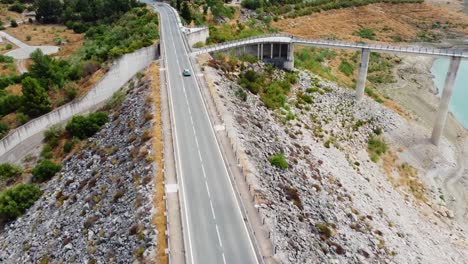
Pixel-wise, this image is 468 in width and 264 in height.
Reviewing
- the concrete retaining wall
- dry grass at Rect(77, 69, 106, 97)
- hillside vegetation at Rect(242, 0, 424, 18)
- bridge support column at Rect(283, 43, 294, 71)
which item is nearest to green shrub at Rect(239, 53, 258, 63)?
bridge support column at Rect(283, 43, 294, 71)

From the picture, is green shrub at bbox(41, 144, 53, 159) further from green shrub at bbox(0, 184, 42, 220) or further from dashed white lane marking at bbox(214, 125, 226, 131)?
dashed white lane marking at bbox(214, 125, 226, 131)

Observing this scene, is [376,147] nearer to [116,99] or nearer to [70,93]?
[116,99]

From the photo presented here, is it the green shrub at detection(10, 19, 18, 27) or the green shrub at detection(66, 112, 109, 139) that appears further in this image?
the green shrub at detection(10, 19, 18, 27)

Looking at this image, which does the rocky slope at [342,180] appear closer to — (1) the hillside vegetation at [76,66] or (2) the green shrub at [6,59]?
(1) the hillside vegetation at [76,66]

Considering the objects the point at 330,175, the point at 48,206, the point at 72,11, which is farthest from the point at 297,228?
the point at 72,11

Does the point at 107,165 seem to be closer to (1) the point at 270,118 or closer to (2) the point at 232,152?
(2) the point at 232,152

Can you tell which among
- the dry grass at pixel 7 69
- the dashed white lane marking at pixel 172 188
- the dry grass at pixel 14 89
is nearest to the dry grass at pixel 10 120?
the dry grass at pixel 14 89
